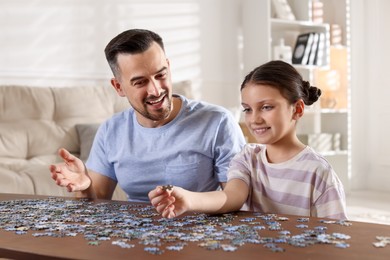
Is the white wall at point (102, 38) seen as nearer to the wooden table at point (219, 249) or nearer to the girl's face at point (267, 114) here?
the girl's face at point (267, 114)

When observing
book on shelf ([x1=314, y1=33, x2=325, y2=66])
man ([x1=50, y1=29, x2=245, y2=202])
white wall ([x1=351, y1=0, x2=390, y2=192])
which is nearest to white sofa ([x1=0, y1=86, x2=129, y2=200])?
man ([x1=50, y1=29, x2=245, y2=202])

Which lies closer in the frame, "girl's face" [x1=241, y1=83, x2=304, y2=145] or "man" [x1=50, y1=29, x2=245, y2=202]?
"girl's face" [x1=241, y1=83, x2=304, y2=145]

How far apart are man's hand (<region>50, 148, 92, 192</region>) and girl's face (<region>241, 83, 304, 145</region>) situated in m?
0.55

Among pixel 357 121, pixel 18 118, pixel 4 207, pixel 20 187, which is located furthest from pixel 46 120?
pixel 357 121

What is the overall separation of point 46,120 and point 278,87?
2.56 metres

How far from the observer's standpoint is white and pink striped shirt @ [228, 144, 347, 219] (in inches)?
65.4

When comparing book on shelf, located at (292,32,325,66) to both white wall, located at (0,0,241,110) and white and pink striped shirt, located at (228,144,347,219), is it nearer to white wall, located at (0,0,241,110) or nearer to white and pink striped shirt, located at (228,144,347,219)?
white wall, located at (0,0,241,110)

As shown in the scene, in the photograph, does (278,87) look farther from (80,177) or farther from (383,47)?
(383,47)

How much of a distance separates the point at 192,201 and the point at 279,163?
1.61 ft

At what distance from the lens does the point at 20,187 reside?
310 centimetres

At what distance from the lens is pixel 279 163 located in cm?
174

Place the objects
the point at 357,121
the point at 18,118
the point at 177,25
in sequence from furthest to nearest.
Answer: the point at 357,121, the point at 177,25, the point at 18,118

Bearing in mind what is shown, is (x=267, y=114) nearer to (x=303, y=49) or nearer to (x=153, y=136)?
(x=153, y=136)

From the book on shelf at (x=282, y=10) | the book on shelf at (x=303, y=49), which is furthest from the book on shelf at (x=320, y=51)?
the book on shelf at (x=282, y=10)
